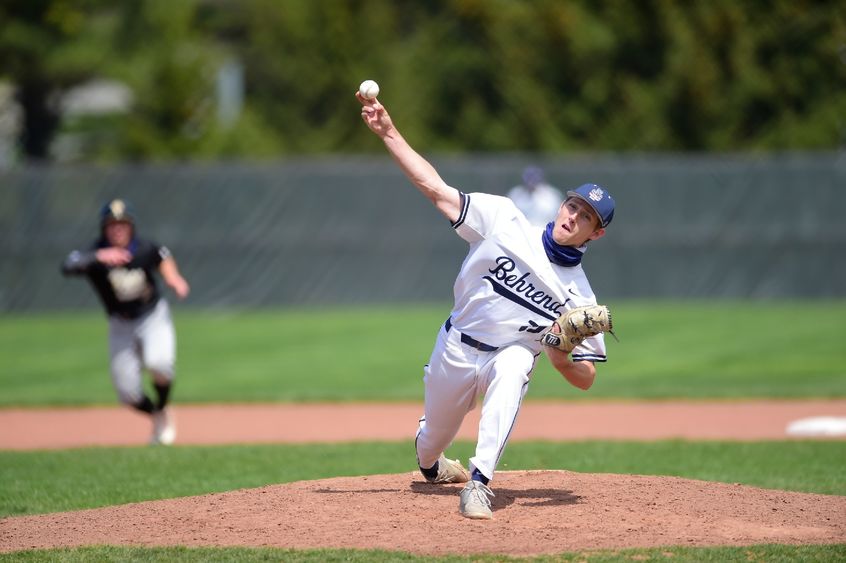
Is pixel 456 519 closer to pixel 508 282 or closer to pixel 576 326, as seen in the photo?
pixel 576 326

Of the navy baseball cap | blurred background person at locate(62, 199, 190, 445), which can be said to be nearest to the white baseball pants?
the navy baseball cap

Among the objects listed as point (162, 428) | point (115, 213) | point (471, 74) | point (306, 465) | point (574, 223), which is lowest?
point (162, 428)

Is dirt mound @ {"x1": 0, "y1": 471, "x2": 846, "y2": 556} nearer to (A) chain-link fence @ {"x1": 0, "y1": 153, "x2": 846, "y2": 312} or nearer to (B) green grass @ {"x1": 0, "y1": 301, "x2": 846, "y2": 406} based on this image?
(B) green grass @ {"x1": 0, "y1": 301, "x2": 846, "y2": 406}

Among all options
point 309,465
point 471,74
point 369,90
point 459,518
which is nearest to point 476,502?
point 459,518

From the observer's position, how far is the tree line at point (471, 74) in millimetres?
28172

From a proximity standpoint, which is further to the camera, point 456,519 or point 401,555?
point 456,519

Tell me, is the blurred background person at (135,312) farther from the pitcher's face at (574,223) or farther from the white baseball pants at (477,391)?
the pitcher's face at (574,223)

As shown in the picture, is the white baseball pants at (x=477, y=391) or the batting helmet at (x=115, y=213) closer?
the white baseball pants at (x=477, y=391)

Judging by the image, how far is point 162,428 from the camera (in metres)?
11.0

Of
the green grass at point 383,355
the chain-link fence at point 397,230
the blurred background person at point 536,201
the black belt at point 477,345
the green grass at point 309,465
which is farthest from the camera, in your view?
the chain-link fence at point 397,230

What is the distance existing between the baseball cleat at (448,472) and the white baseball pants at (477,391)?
0.28 m

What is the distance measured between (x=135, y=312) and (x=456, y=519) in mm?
5312

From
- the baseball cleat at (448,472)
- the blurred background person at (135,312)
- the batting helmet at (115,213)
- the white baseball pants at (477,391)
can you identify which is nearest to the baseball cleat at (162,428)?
the blurred background person at (135,312)

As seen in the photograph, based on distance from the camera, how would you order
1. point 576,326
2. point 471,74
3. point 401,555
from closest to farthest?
point 401,555 → point 576,326 → point 471,74
